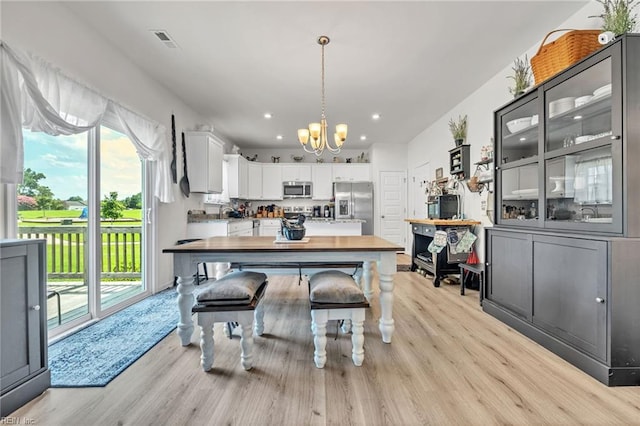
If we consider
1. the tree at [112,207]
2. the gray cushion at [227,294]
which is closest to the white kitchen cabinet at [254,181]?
the tree at [112,207]

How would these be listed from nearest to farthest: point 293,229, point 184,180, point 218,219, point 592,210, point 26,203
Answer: point 592,210 → point 26,203 → point 293,229 → point 184,180 → point 218,219

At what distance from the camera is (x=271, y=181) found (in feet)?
23.3

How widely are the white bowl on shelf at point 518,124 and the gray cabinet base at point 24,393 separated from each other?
153 inches

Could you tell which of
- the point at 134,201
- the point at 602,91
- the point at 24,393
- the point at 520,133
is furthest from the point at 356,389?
the point at 134,201

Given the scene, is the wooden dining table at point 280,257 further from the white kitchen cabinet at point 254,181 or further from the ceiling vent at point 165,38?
the white kitchen cabinet at point 254,181

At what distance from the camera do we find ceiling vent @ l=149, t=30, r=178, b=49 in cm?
255

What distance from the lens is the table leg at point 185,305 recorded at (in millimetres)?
2127

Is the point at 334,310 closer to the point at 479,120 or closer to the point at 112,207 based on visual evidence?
the point at 112,207

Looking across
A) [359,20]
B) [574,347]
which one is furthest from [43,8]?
[574,347]

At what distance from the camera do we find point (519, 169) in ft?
8.35

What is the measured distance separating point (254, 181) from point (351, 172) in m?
2.45

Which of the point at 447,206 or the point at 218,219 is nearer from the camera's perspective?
the point at 447,206

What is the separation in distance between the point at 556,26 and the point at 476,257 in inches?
104

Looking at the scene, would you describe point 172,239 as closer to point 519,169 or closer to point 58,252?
point 58,252
